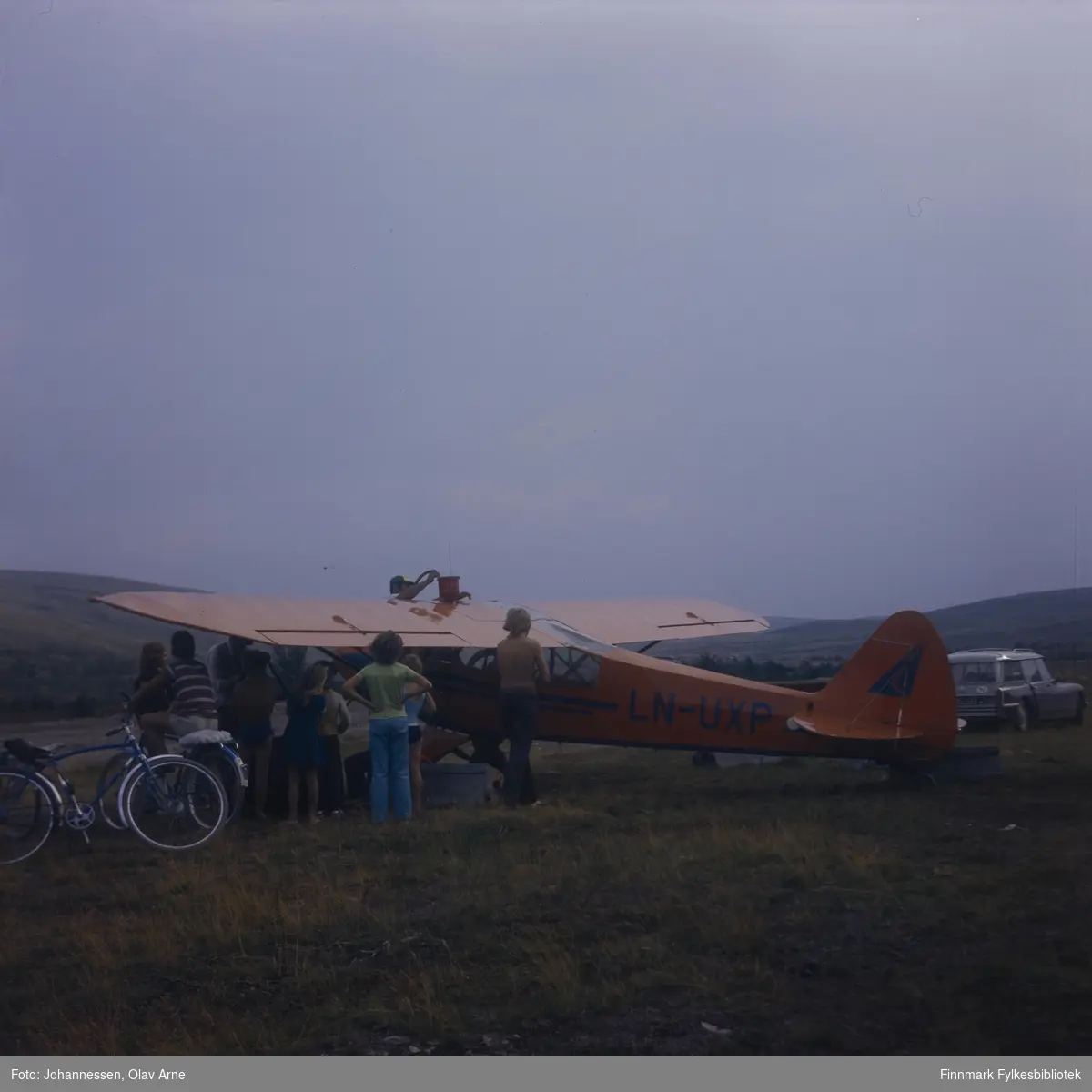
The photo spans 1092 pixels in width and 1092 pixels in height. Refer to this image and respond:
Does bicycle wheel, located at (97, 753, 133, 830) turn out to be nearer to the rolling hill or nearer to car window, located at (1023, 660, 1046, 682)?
the rolling hill

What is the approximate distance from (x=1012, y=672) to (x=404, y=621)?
37.3 feet

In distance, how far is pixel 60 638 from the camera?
35.0m

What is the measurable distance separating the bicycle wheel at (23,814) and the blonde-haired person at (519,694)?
12.1 feet

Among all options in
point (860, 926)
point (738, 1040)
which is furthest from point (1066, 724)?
point (738, 1040)

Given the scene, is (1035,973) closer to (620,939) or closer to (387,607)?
(620,939)

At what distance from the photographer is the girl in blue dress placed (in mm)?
9367

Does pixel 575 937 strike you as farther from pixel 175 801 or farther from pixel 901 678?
pixel 901 678

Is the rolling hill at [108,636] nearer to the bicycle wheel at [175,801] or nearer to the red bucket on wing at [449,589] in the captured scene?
the red bucket on wing at [449,589]

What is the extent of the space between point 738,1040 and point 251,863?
4426mm

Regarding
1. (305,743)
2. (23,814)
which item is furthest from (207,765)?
(23,814)

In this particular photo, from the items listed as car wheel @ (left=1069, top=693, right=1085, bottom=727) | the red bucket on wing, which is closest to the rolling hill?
car wheel @ (left=1069, top=693, right=1085, bottom=727)

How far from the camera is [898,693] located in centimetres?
972

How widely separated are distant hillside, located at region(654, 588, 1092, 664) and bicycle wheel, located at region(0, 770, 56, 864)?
20609 mm

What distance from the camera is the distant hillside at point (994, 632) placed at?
→ 105ft
